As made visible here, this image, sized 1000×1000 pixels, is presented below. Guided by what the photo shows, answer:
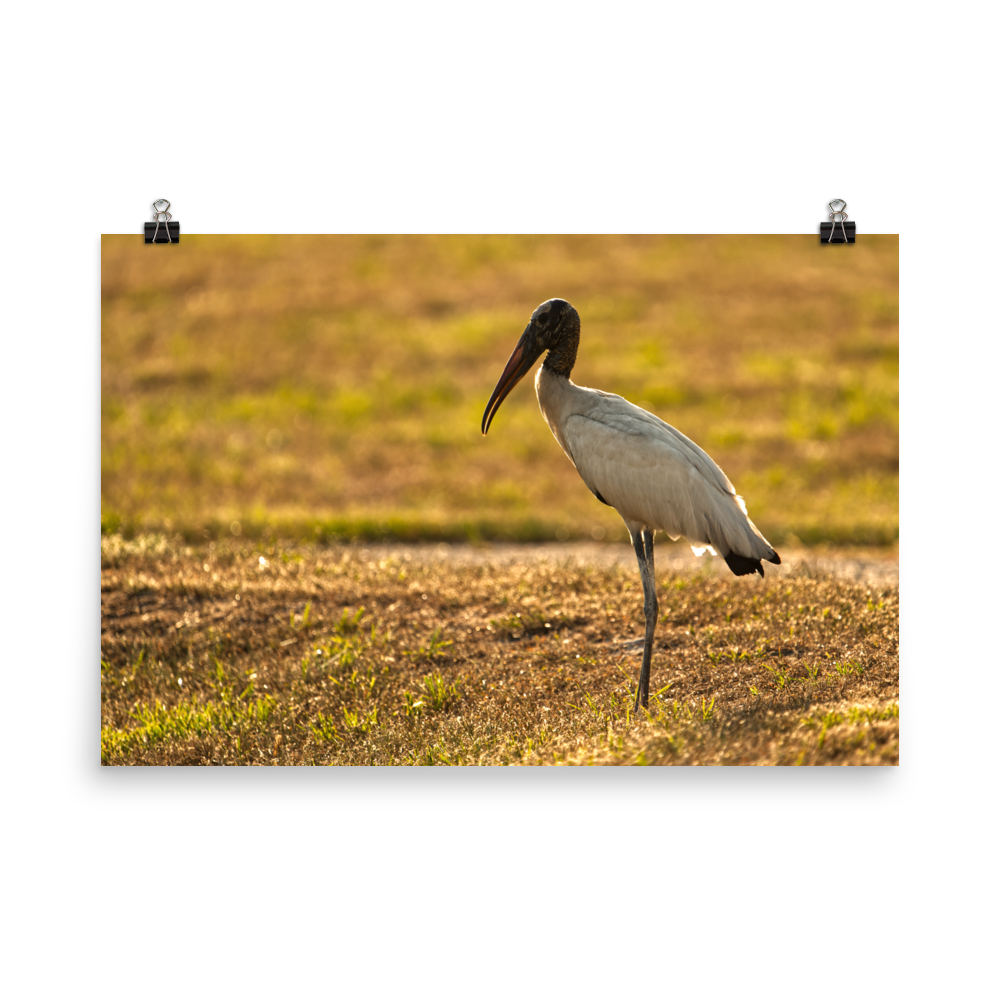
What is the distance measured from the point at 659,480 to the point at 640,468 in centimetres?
11

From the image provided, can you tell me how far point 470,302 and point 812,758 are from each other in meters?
7.60

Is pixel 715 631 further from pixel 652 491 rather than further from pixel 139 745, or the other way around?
pixel 139 745

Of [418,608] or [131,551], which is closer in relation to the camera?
[418,608]

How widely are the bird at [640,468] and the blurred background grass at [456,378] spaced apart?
294 cm

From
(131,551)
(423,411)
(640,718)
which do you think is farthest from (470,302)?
(640,718)

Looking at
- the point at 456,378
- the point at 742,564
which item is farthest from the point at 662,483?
the point at 456,378

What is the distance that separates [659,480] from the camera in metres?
5.94

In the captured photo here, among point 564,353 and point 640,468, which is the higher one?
point 564,353

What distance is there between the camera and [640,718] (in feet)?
19.4

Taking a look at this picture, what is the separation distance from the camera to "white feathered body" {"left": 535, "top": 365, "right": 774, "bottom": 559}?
5.91 metres

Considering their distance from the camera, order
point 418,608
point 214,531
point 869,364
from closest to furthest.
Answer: point 418,608, point 214,531, point 869,364

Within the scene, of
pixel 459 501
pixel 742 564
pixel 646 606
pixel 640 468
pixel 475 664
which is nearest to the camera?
pixel 742 564
